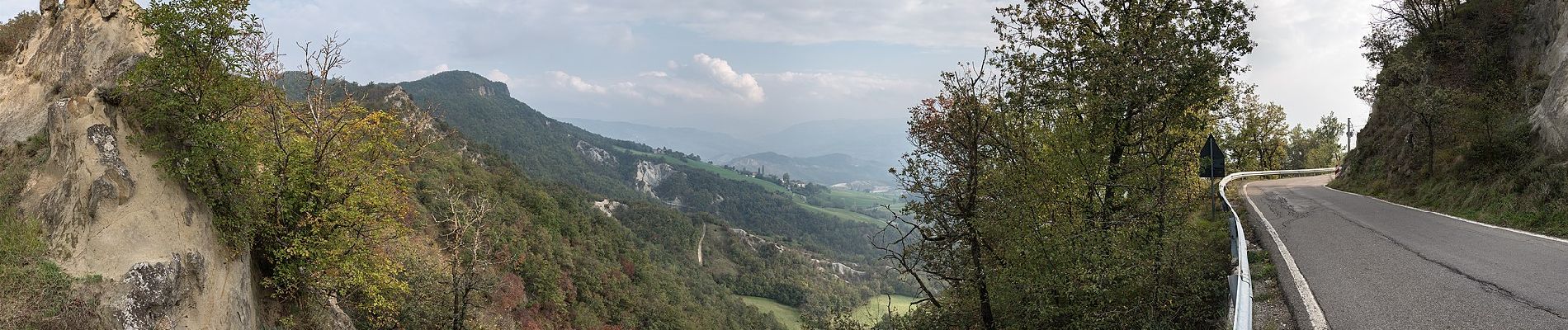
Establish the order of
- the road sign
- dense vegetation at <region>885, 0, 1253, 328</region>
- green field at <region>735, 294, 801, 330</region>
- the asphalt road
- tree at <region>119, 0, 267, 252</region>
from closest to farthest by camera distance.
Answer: the asphalt road < dense vegetation at <region>885, 0, 1253, 328</region> < tree at <region>119, 0, 267, 252</region> < the road sign < green field at <region>735, 294, 801, 330</region>

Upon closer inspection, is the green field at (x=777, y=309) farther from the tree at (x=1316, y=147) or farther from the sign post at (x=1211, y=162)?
the sign post at (x=1211, y=162)

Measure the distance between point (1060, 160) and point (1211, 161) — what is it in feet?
15.3

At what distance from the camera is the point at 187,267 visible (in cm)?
1391

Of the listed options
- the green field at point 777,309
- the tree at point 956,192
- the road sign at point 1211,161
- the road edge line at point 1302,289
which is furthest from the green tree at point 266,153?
the green field at point 777,309

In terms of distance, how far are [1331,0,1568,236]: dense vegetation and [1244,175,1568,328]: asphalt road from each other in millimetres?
1665

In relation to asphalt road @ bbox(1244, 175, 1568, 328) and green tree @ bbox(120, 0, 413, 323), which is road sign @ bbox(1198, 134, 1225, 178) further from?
green tree @ bbox(120, 0, 413, 323)

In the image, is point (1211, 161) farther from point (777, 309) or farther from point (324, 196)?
point (777, 309)

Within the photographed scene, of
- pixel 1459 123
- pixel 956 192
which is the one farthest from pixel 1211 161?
pixel 1459 123

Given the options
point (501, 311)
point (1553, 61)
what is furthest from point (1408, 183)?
point (501, 311)

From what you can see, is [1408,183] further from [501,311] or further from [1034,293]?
[501,311]

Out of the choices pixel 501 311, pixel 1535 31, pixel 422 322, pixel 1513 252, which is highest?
pixel 1535 31

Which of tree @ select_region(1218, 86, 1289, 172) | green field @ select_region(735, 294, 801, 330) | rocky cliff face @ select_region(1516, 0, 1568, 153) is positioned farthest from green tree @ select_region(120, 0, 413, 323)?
green field @ select_region(735, 294, 801, 330)

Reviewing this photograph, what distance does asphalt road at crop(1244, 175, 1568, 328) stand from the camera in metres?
6.32

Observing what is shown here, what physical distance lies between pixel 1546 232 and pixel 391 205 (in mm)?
25740
